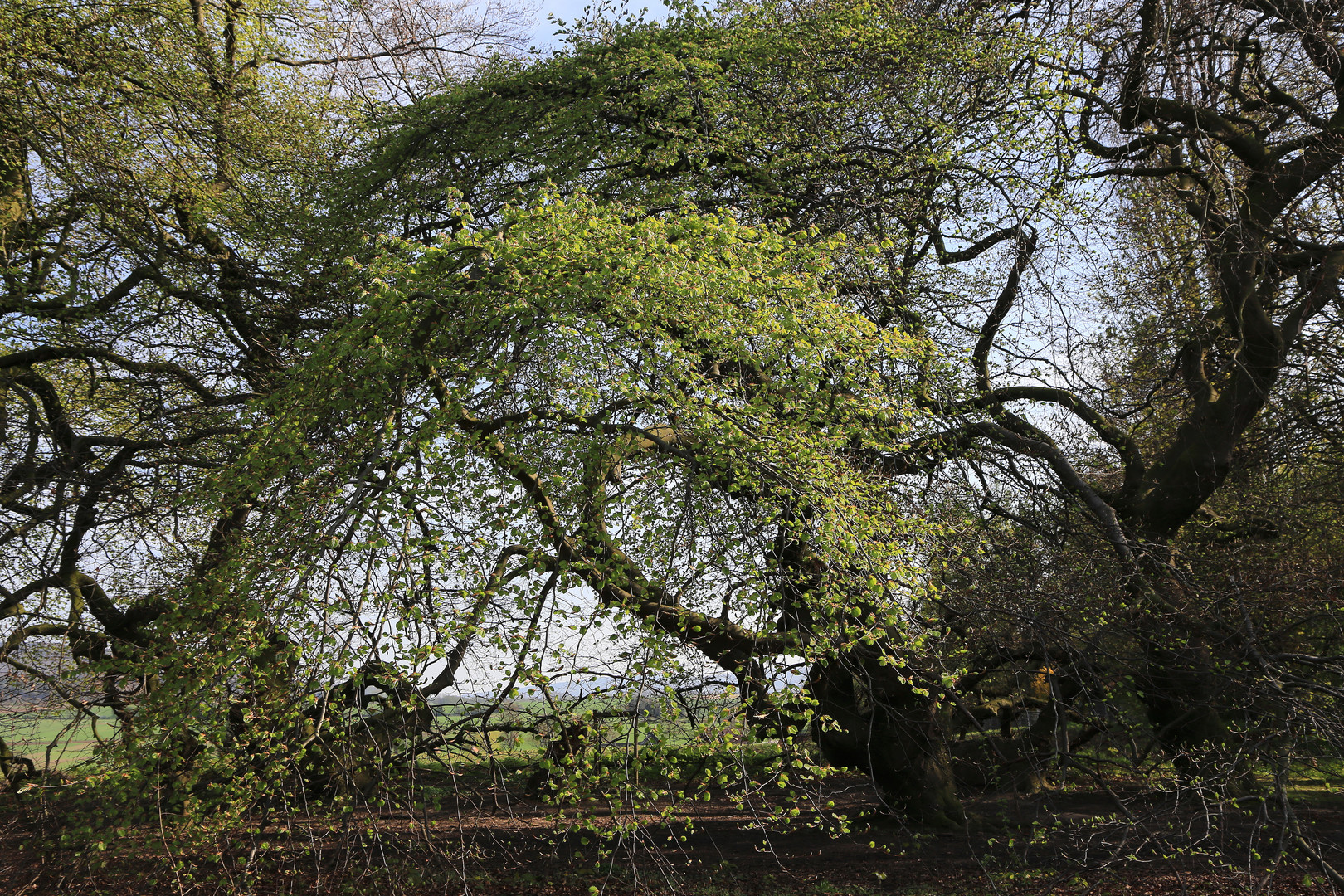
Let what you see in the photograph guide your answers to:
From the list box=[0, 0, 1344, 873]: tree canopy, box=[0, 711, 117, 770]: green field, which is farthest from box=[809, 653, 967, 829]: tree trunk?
box=[0, 711, 117, 770]: green field

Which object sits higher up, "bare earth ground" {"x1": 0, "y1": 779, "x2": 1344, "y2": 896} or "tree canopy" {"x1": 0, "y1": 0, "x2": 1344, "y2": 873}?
"tree canopy" {"x1": 0, "y1": 0, "x2": 1344, "y2": 873}

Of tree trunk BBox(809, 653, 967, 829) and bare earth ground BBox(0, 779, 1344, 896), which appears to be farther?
tree trunk BBox(809, 653, 967, 829)

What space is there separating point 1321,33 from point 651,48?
20.6 feet

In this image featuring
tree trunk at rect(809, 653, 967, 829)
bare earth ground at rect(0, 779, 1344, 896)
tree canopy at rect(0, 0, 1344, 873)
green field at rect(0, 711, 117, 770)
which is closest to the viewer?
tree canopy at rect(0, 0, 1344, 873)

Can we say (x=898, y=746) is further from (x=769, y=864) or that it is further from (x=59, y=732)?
(x=59, y=732)

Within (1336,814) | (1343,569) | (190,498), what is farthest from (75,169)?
(1336,814)

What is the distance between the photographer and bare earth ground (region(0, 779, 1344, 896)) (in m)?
6.89

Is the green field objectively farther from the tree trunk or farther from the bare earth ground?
the tree trunk

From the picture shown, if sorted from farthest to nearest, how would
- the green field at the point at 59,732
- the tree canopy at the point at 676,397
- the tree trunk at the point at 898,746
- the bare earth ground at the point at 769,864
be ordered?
the tree trunk at the point at 898,746 → the green field at the point at 59,732 → the bare earth ground at the point at 769,864 → the tree canopy at the point at 676,397

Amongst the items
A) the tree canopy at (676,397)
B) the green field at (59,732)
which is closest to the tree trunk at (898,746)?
the tree canopy at (676,397)

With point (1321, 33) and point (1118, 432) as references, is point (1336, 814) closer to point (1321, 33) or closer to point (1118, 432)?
point (1118, 432)

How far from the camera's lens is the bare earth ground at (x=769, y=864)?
689 centimetres

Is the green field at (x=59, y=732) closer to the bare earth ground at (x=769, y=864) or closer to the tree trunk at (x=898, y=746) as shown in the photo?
the bare earth ground at (x=769, y=864)

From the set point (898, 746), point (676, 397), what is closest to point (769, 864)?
point (898, 746)
